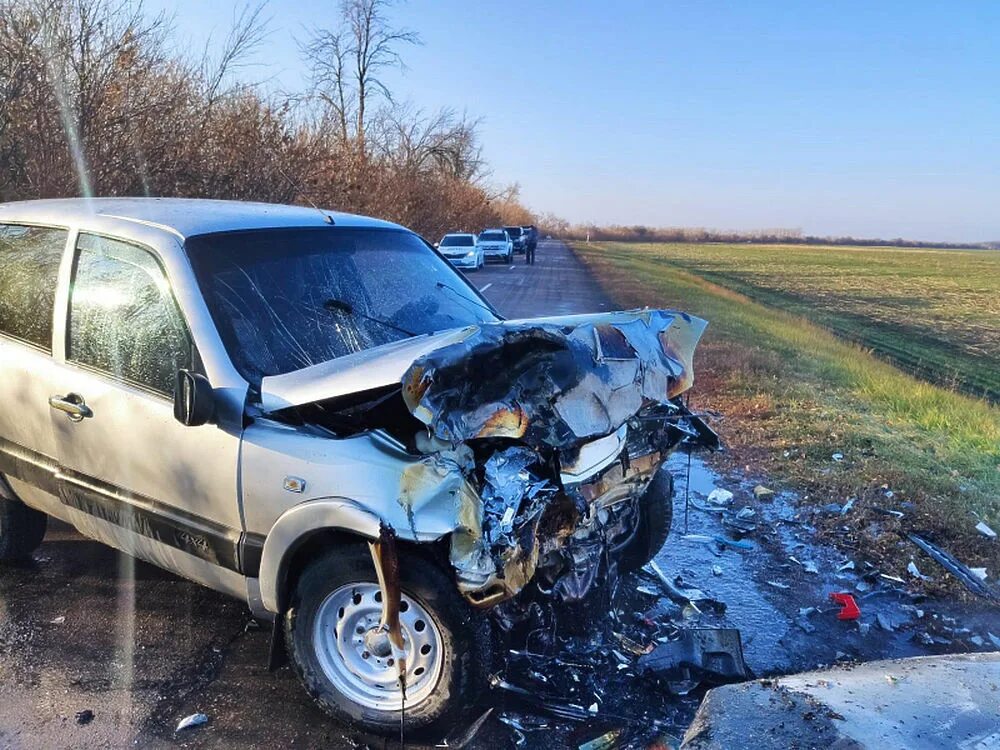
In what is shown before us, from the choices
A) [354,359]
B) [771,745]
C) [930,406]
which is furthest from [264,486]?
[930,406]

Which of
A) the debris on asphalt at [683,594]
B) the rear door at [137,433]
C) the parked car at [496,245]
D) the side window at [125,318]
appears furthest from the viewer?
the parked car at [496,245]

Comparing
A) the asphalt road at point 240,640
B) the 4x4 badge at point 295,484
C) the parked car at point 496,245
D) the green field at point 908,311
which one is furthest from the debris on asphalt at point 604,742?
the parked car at point 496,245

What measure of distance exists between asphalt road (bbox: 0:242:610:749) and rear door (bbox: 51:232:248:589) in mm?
435

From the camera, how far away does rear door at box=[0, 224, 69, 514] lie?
3.57 m

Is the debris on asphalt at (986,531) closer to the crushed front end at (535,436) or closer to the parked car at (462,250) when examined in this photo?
the crushed front end at (535,436)

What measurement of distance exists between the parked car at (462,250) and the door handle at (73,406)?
24708mm

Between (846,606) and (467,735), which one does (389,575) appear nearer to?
(467,735)

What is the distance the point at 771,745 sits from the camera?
1.97 metres

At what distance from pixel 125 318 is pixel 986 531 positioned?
5418 mm

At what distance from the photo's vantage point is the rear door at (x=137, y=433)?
3.02m

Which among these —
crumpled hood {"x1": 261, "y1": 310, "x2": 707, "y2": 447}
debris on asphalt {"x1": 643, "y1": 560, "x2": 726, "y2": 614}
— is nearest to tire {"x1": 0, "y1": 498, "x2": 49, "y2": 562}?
crumpled hood {"x1": 261, "y1": 310, "x2": 707, "y2": 447}

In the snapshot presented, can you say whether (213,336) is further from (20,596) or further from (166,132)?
(166,132)

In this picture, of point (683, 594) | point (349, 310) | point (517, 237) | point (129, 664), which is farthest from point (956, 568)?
point (517, 237)

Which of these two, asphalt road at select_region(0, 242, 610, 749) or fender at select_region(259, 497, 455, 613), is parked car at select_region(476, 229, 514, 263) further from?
fender at select_region(259, 497, 455, 613)
